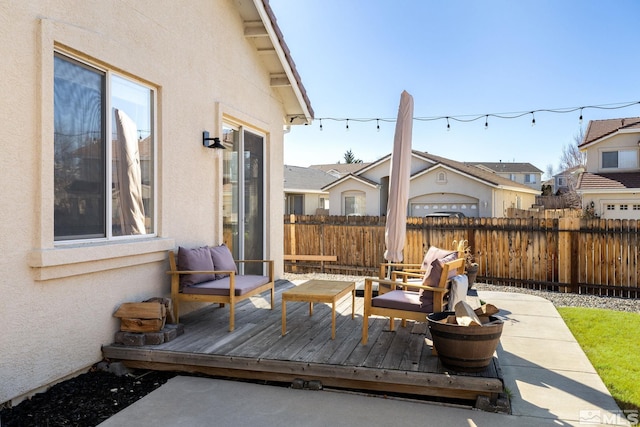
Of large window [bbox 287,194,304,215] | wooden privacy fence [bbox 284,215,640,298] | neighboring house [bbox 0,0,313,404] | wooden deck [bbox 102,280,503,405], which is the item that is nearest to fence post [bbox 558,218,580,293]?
wooden privacy fence [bbox 284,215,640,298]

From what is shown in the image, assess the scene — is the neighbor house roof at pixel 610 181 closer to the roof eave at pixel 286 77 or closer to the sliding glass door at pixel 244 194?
the roof eave at pixel 286 77

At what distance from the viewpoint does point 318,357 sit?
4.22m

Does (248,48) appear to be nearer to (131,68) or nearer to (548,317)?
(131,68)

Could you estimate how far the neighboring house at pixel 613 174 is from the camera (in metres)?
18.4

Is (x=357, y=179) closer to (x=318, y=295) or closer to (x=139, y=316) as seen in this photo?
(x=318, y=295)

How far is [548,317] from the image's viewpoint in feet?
22.4

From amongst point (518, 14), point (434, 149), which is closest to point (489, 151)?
point (434, 149)

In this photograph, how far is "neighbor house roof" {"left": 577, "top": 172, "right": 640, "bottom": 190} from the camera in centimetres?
1839

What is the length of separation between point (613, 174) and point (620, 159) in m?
0.73

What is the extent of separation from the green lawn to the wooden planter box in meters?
4.33

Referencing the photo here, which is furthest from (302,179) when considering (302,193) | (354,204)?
(354,204)

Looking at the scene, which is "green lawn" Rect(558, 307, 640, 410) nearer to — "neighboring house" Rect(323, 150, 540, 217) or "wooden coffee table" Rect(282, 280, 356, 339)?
"wooden coffee table" Rect(282, 280, 356, 339)

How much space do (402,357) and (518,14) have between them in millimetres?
9927

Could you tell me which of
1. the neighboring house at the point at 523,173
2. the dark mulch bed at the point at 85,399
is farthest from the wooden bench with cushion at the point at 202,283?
the neighboring house at the point at 523,173
